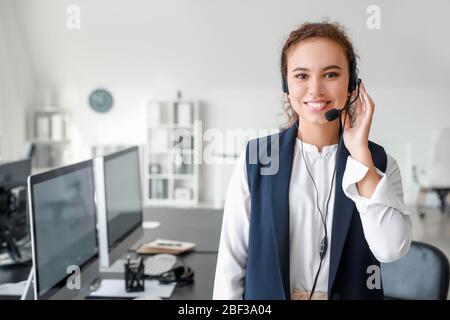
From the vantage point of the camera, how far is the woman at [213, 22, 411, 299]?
2.27ft

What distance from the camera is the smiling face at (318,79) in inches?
27.7

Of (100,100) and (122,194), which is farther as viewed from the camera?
(122,194)

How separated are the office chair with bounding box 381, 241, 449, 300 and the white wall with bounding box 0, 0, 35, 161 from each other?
967 millimetres

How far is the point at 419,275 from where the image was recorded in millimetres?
1354

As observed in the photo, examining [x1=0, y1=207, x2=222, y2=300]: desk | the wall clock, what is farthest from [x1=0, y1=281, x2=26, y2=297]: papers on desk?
the wall clock

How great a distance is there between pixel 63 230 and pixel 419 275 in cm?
93

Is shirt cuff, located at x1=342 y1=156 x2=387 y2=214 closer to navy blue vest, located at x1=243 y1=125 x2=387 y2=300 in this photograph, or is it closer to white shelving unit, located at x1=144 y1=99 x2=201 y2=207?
navy blue vest, located at x1=243 y1=125 x2=387 y2=300

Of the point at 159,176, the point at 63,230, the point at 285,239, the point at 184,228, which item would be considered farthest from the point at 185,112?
the point at 184,228

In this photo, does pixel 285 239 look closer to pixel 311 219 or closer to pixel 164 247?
pixel 311 219

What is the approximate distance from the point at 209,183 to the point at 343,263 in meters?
0.36

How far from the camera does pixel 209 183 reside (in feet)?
3.27

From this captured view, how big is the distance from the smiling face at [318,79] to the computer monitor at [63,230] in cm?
61

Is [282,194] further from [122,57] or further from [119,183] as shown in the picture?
[119,183]
